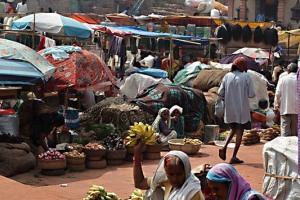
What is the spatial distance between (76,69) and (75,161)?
2910 mm

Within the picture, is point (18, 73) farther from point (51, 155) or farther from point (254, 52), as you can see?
point (254, 52)

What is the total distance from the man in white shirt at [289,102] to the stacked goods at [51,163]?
3.45m

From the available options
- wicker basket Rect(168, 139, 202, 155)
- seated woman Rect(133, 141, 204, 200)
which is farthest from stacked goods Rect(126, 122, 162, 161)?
wicker basket Rect(168, 139, 202, 155)

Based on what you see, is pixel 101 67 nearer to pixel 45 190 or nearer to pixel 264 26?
pixel 45 190

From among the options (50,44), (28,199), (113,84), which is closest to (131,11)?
(50,44)

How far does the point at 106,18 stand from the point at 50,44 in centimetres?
1297

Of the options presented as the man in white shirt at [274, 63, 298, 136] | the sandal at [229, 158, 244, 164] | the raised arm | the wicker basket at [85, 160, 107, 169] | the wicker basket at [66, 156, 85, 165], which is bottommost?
the sandal at [229, 158, 244, 164]

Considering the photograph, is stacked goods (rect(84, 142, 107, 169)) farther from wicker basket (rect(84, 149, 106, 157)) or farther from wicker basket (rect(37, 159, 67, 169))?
wicker basket (rect(37, 159, 67, 169))

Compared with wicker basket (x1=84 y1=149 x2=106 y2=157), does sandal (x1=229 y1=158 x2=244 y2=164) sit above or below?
below

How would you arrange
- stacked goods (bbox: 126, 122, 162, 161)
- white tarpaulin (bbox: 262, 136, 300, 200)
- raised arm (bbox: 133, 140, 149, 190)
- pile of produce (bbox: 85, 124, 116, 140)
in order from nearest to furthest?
1. raised arm (bbox: 133, 140, 149, 190)
2. stacked goods (bbox: 126, 122, 162, 161)
3. white tarpaulin (bbox: 262, 136, 300, 200)
4. pile of produce (bbox: 85, 124, 116, 140)

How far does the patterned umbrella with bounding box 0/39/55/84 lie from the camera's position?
9484 mm

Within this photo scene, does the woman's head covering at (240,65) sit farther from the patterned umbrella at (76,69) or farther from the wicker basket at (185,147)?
the patterned umbrella at (76,69)

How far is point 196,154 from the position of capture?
10969 mm

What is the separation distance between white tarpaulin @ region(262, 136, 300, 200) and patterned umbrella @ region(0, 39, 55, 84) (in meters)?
4.26
